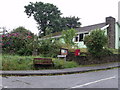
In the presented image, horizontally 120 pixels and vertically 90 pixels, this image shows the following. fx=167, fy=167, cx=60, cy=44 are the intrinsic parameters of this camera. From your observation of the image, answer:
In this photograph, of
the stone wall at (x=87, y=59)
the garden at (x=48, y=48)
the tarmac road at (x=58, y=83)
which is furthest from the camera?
the garden at (x=48, y=48)

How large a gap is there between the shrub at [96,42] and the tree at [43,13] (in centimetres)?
2808

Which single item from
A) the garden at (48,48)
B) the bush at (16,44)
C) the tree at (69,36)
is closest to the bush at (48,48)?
the garden at (48,48)

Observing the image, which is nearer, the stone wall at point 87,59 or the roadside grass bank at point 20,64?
the roadside grass bank at point 20,64

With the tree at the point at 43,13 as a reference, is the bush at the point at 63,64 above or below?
below

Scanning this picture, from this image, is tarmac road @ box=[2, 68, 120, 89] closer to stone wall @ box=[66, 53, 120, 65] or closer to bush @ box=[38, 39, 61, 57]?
stone wall @ box=[66, 53, 120, 65]

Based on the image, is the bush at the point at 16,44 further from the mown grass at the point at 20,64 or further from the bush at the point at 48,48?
the mown grass at the point at 20,64

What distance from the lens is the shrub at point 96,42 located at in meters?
18.3

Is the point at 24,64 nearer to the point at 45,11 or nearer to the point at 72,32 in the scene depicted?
the point at 72,32

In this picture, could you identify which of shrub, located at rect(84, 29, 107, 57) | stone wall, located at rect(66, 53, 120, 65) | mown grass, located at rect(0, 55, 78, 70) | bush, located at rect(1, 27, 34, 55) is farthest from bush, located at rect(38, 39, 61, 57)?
shrub, located at rect(84, 29, 107, 57)

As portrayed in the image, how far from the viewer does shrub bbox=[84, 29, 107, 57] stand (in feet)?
60.1

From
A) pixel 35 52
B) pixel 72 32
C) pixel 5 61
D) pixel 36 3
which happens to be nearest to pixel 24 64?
pixel 5 61

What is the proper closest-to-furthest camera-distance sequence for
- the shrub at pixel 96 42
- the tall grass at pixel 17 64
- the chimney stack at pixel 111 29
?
the tall grass at pixel 17 64 → the shrub at pixel 96 42 → the chimney stack at pixel 111 29

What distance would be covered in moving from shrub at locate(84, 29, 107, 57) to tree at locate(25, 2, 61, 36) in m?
28.1

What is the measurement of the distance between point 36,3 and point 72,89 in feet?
144
